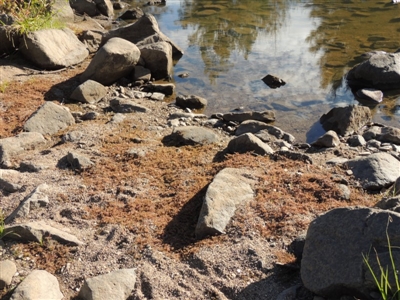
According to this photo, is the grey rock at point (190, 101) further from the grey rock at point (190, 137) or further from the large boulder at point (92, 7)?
the large boulder at point (92, 7)

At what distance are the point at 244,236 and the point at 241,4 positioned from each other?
15.2 metres

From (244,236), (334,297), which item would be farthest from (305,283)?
(244,236)

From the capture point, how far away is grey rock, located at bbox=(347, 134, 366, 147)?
7656mm

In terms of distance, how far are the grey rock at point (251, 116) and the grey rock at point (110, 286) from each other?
16.6ft

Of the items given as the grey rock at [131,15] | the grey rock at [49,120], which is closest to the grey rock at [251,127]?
the grey rock at [49,120]

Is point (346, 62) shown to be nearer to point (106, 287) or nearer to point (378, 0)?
point (378, 0)

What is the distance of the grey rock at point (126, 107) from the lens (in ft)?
28.0

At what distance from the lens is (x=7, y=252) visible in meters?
4.37

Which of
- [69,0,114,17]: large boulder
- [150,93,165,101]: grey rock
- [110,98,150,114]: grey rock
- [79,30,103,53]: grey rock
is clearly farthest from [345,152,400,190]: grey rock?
[69,0,114,17]: large boulder

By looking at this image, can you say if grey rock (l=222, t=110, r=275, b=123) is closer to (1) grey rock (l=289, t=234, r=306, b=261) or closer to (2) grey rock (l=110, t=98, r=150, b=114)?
(2) grey rock (l=110, t=98, r=150, b=114)

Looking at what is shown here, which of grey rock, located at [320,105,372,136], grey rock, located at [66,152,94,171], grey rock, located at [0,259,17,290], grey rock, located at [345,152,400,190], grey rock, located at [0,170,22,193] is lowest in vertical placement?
grey rock, located at [320,105,372,136]

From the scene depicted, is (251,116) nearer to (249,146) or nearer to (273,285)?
(249,146)

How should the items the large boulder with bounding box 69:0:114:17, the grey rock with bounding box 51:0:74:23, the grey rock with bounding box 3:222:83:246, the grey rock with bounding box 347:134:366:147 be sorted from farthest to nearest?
the large boulder with bounding box 69:0:114:17 < the grey rock with bounding box 51:0:74:23 < the grey rock with bounding box 347:134:366:147 < the grey rock with bounding box 3:222:83:246

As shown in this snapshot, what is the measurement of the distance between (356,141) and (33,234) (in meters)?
5.26
